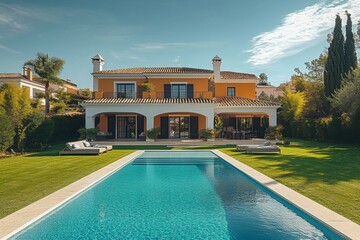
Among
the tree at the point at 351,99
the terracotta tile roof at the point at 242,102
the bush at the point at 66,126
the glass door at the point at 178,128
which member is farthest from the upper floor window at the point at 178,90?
the tree at the point at 351,99

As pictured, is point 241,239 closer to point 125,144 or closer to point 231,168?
point 231,168

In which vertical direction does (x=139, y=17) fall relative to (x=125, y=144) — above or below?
above

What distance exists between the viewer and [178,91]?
29047 millimetres

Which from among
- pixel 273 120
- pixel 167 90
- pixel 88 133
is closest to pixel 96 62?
pixel 167 90

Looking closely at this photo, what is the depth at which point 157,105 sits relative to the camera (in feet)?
83.3

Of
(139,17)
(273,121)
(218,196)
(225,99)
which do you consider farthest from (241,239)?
(225,99)

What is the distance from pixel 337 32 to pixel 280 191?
2703 centimetres

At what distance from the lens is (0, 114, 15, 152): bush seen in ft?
56.6

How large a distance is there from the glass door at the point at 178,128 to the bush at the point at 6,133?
14325mm

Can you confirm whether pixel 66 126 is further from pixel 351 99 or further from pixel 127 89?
pixel 351 99

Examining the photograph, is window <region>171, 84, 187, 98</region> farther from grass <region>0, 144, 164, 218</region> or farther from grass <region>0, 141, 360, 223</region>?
grass <region>0, 144, 164, 218</region>

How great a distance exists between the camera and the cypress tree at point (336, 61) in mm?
28359

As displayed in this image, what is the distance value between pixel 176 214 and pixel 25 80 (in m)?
45.1

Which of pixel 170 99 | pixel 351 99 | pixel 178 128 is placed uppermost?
pixel 170 99
